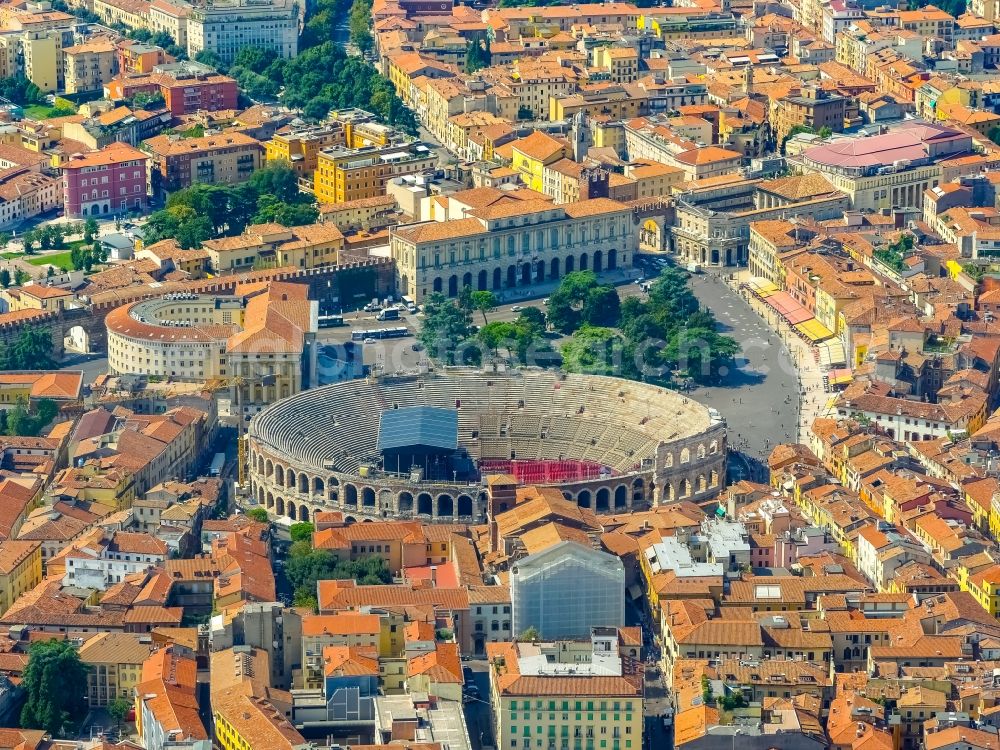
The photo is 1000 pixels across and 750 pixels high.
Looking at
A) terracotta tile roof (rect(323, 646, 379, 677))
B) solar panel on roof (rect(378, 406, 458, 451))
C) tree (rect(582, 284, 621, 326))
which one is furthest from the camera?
tree (rect(582, 284, 621, 326))

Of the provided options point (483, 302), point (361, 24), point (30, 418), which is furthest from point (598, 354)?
point (361, 24)

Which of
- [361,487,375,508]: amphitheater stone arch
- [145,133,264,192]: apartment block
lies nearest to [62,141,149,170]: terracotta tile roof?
[145,133,264,192]: apartment block

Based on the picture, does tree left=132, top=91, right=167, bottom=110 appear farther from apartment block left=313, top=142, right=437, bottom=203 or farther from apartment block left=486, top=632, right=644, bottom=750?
apartment block left=486, top=632, right=644, bottom=750

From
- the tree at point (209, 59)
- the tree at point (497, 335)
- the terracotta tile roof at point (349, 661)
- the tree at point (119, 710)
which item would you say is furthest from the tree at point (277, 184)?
the tree at point (119, 710)

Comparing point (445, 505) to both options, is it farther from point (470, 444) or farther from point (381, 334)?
point (381, 334)

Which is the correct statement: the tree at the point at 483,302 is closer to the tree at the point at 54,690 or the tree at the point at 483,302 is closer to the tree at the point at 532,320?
the tree at the point at 532,320

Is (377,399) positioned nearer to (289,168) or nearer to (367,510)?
(367,510)

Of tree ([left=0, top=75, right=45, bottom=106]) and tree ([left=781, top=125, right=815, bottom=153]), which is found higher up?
tree ([left=781, top=125, right=815, bottom=153])
